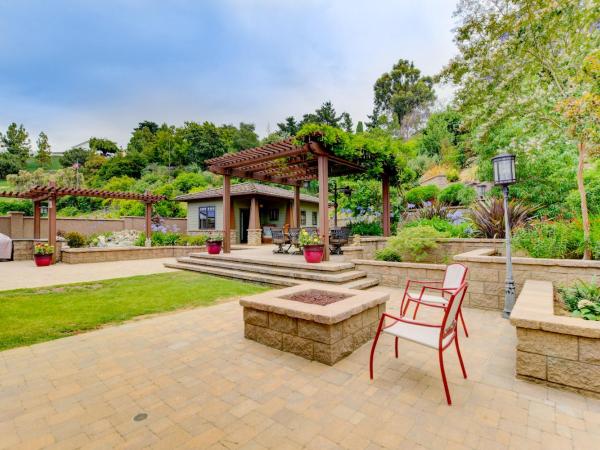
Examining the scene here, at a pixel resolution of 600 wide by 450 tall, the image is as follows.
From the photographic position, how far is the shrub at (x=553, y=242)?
469cm

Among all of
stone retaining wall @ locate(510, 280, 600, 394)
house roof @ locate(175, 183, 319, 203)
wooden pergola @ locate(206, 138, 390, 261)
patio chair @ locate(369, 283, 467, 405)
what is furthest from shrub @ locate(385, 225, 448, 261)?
house roof @ locate(175, 183, 319, 203)

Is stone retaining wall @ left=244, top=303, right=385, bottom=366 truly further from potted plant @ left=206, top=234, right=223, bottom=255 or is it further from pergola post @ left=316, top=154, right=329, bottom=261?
potted plant @ left=206, top=234, right=223, bottom=255

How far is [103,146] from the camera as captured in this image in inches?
1676

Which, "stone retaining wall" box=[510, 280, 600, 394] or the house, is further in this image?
the house

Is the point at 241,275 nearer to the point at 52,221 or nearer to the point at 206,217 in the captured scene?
the point at 52,221

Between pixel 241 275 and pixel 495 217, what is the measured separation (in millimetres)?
6673

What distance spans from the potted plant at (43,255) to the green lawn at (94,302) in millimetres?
5211

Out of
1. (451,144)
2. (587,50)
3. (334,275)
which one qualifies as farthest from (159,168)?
(587,50)

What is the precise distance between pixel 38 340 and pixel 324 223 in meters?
5.86

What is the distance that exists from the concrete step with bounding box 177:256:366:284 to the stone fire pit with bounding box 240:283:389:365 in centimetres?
252

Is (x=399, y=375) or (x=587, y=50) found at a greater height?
(x=587, y=50)

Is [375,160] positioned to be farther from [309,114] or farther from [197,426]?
[309,114]

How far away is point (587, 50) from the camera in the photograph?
5.00 metres

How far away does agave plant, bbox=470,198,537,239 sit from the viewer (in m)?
6.94
